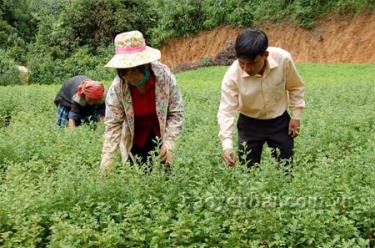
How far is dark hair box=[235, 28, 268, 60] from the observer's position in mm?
4098

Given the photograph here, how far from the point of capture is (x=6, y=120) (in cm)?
1116

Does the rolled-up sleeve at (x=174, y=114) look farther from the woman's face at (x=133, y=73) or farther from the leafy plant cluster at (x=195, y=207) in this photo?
the woman's face at (x=133, y=73)

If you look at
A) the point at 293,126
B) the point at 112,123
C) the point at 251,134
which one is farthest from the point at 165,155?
the point at 293,126

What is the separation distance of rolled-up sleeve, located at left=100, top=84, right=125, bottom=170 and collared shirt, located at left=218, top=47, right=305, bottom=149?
2.79 feet

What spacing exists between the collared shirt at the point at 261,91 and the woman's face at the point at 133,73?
70 cm

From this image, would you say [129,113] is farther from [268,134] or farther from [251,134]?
[268,134]

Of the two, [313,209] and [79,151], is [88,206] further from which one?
[79,151]

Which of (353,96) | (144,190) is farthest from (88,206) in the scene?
(353,96)

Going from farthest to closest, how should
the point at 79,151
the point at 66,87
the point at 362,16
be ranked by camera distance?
the point at 362,16 < the point at 66,87 < the point at 79,151

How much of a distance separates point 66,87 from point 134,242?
489cm

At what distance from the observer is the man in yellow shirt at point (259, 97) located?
4223 millimetres

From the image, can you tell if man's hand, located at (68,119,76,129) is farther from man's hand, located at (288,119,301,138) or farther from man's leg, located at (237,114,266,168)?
man's hand, located at (288,119,301,138)

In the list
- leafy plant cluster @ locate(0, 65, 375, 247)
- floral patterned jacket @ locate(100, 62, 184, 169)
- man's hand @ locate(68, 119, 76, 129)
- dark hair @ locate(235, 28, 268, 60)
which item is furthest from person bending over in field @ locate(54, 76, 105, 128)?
dark hair @ locate(235, 28, 268, 60)

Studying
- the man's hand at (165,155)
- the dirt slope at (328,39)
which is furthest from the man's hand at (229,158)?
the dirt slope at (328,39)
